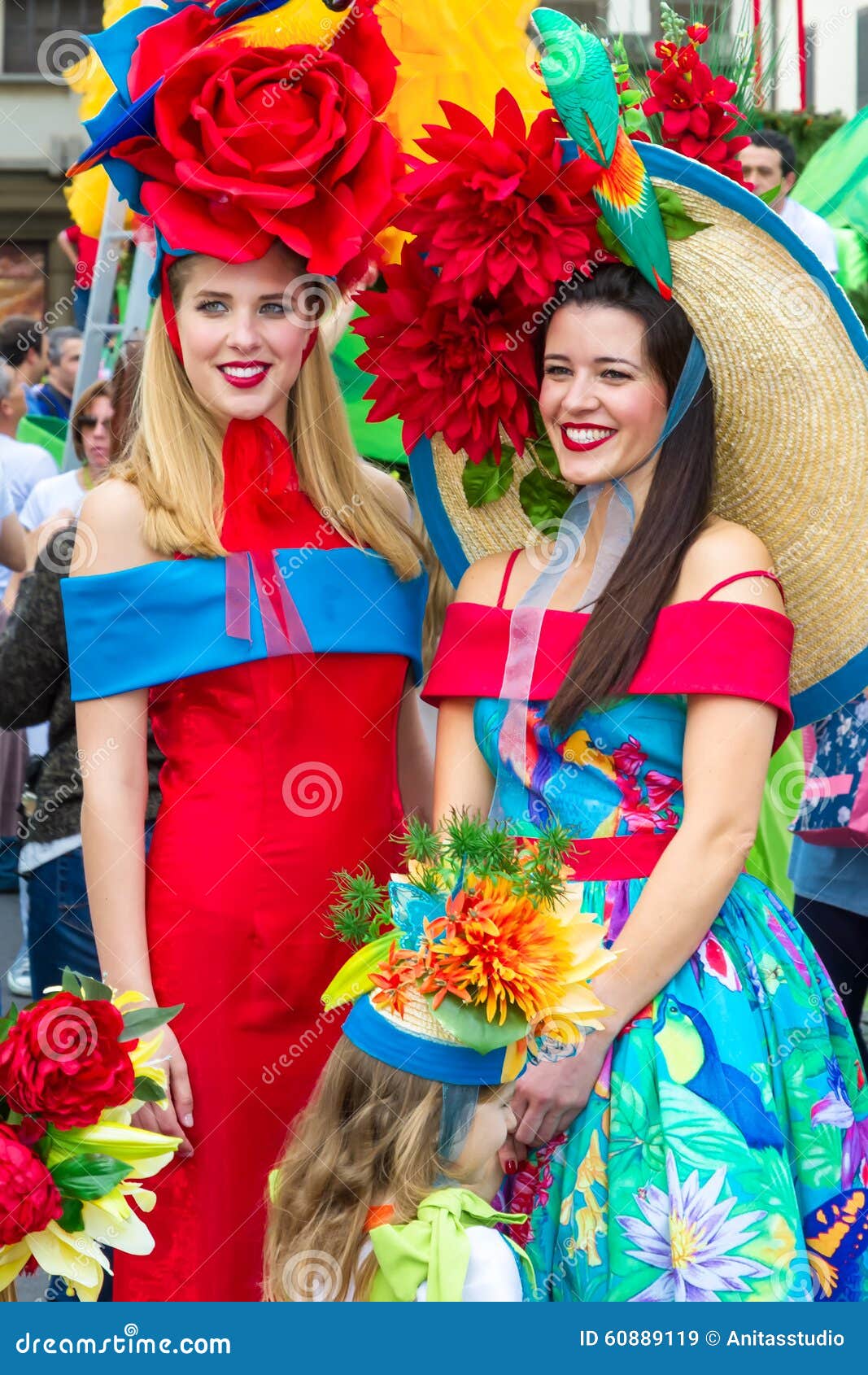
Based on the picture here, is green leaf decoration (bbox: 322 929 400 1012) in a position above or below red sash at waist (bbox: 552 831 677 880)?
below

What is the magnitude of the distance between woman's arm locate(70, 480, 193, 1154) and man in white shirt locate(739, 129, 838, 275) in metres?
1.43

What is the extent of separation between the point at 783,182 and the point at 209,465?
104 inches

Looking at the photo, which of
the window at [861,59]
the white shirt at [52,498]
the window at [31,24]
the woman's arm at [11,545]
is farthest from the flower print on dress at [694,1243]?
the window at [31,24]

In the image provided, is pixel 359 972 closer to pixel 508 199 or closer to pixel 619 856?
pixel 619 856

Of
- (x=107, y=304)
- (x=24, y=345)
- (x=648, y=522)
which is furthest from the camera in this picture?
(x=24, y=345)

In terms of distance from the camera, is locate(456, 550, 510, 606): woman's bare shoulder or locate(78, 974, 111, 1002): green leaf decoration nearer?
locate(78, 974, 111, 1002): green leaf decoration

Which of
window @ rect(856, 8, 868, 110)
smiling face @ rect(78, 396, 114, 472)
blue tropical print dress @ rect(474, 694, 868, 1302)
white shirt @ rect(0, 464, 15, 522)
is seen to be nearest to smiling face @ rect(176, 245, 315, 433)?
blue tropical print dress @ rect(474, 694, 868, 1302)

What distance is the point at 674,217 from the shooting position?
8.34 feet

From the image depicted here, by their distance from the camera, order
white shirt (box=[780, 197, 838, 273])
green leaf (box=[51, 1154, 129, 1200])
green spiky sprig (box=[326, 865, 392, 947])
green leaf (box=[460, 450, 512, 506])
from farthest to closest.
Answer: white shirt (box=[780, 197, 838, 273]), green leaf (box=[460, 450, 512, 506]), green spiky sprig (box=[326, 865, 392, 947]), green leaf (box=[51, 1154, 129, 1200])

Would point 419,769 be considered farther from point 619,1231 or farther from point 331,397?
point 619,1231

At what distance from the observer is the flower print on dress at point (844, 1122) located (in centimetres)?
234

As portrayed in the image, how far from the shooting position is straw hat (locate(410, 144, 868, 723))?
2.53m

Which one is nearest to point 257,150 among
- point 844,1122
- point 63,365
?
point 844,1122

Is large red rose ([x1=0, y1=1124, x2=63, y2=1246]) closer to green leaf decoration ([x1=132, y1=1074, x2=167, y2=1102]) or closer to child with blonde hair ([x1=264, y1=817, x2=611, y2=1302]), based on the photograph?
green leaf decoration ([x1=132, y1=1074, x2=167, y2=1102])
